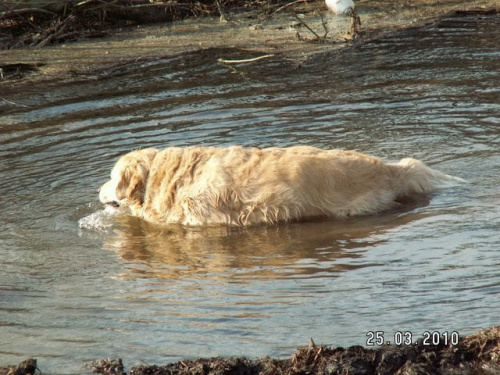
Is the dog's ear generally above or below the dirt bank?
below

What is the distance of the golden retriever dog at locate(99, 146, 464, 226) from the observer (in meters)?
7.41

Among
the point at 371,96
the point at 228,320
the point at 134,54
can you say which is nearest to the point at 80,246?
the point at 228,320

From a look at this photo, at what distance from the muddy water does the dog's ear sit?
0.86 feet

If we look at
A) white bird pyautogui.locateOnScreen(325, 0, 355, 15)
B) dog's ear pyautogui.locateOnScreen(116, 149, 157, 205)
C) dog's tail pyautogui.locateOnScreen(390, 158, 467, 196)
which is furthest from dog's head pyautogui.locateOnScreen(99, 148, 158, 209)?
white bird pyautogui.locateOnScreen(325, 0, 355, 15)

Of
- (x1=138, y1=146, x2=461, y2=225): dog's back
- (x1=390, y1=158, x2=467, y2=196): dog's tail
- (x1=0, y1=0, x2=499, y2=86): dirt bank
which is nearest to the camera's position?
(x1=138, y1=146, x2=461, y2=225): dog's back

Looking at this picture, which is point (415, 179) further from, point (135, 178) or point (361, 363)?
point (361, 363)

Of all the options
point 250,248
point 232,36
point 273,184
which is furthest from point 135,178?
point 232,36

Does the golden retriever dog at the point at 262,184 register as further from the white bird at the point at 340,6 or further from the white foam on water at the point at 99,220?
the white bird at the point at 340,6

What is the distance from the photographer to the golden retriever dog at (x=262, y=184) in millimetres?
7414

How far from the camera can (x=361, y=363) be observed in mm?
4645

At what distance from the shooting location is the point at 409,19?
15242mm

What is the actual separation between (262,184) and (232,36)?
809 cm
